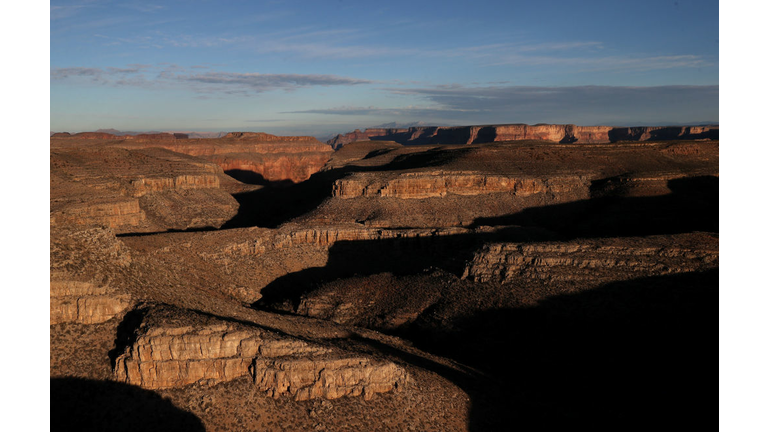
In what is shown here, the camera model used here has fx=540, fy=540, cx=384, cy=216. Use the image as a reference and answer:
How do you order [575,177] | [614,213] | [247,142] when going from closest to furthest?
[614,213]
[575,177]
[247,142]

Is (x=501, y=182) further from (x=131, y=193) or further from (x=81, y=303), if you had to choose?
(x=81, y=303)

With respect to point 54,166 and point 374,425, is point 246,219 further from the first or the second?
point 374,425

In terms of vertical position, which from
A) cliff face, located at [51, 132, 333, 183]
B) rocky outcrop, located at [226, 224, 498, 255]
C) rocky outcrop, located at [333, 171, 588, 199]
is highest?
cliff face, located at [51, 132, 333, 183]

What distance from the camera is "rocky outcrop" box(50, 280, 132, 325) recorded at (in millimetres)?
23016

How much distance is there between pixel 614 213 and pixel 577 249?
27.6 meters

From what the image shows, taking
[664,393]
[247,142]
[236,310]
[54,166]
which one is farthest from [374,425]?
[247,142]

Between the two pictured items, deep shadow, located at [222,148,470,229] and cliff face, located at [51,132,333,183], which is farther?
cliff face, located at [51,132,333,183]

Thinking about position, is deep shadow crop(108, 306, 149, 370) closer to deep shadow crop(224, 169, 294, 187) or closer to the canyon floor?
the canyon floor

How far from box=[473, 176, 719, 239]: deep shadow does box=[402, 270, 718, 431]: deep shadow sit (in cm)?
2301

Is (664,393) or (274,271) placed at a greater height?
(274,271)

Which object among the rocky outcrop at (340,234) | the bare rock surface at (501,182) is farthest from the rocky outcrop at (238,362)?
the bare rock surface at (501,182)

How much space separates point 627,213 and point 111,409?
57601 millimetres

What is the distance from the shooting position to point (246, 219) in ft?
245

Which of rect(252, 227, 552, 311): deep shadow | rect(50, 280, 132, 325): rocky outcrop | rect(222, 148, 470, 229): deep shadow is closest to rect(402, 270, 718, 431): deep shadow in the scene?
rect(252, 227, 552, 311): deep shadow
